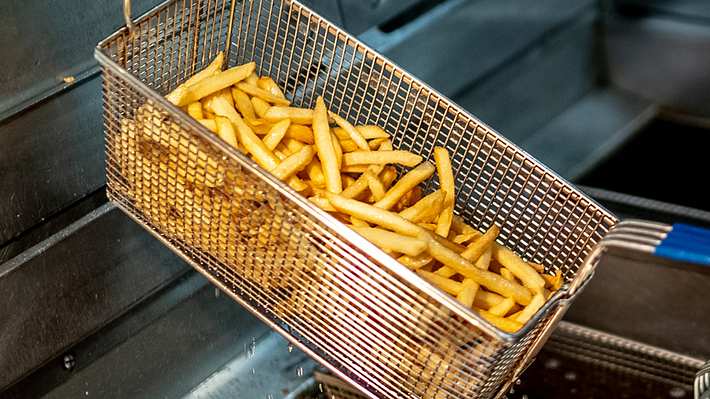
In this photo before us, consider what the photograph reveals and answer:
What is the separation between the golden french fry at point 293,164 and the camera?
1559mm

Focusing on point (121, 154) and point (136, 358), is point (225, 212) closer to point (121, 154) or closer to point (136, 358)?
point (121, 154)

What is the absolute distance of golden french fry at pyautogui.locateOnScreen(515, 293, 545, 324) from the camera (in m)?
1.47

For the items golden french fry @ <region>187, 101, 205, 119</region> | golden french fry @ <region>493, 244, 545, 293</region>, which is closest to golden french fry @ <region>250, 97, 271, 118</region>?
golden french fry @ <region>187, 101, 205, 119</region>

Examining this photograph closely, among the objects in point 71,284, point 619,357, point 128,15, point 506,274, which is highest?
point 128,15

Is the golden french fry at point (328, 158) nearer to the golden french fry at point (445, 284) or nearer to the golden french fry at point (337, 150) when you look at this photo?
the golden french fry at point (337, 150)

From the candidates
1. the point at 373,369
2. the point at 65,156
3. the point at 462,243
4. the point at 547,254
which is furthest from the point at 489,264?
the point at 65,156

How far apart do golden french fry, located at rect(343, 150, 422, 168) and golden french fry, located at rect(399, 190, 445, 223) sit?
0.09 meters

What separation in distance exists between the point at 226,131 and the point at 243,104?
15cm

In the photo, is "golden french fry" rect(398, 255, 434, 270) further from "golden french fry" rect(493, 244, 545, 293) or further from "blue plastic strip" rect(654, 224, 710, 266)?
"blue plastic strip" rect(654, 224, 710, 266)

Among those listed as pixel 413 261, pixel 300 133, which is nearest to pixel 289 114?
pixel 300 133

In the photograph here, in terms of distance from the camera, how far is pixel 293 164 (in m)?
1.57

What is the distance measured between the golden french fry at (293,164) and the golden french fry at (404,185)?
0.14 metres

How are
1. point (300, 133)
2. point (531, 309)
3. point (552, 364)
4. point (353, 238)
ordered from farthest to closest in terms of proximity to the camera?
point (552, 364) < point (300, 133) < point (531, 309) < point (353, 238)

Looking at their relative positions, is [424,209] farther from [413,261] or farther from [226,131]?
[226,131]
